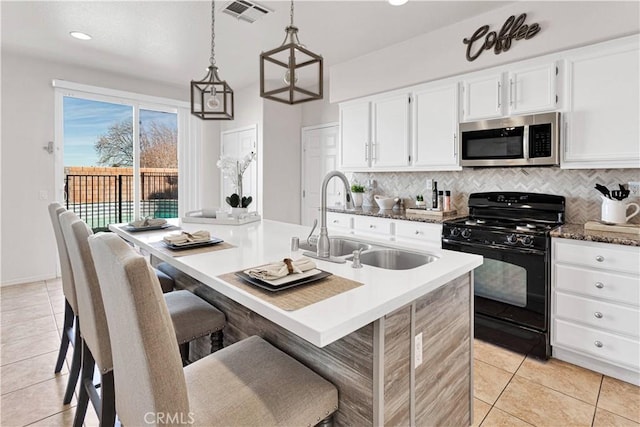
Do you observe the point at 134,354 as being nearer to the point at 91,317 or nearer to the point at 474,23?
the point at 91,317

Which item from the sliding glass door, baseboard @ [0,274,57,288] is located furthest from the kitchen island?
the sliding glass door

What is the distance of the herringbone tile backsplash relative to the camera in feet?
9.10

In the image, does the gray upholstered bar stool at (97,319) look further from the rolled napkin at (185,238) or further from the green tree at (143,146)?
the green tree at (143,146)

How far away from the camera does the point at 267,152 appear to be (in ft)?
16.9

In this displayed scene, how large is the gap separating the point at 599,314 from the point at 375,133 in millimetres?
2601

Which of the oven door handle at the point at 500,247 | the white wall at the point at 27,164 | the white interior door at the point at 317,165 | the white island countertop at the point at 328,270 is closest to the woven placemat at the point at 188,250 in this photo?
the white island countertop at the point at 328,270

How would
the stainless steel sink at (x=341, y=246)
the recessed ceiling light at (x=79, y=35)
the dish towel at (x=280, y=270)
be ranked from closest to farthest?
the dish towel at (x=280, y=270)
the stainless steel sink at (x=341, y=246)
the recessed ceiling light at (x=79, y=35)

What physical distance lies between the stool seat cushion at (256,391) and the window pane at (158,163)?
15.5ft

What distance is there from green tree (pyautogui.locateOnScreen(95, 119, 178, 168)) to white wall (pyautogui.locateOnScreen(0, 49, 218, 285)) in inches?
27.0

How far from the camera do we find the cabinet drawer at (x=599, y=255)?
2.14 metres

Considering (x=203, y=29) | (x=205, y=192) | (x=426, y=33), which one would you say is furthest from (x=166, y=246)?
(x=205, y=192)

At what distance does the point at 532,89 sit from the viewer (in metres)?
2.78

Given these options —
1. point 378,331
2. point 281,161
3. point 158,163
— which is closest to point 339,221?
point 281,161

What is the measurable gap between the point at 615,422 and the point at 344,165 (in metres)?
3.26
